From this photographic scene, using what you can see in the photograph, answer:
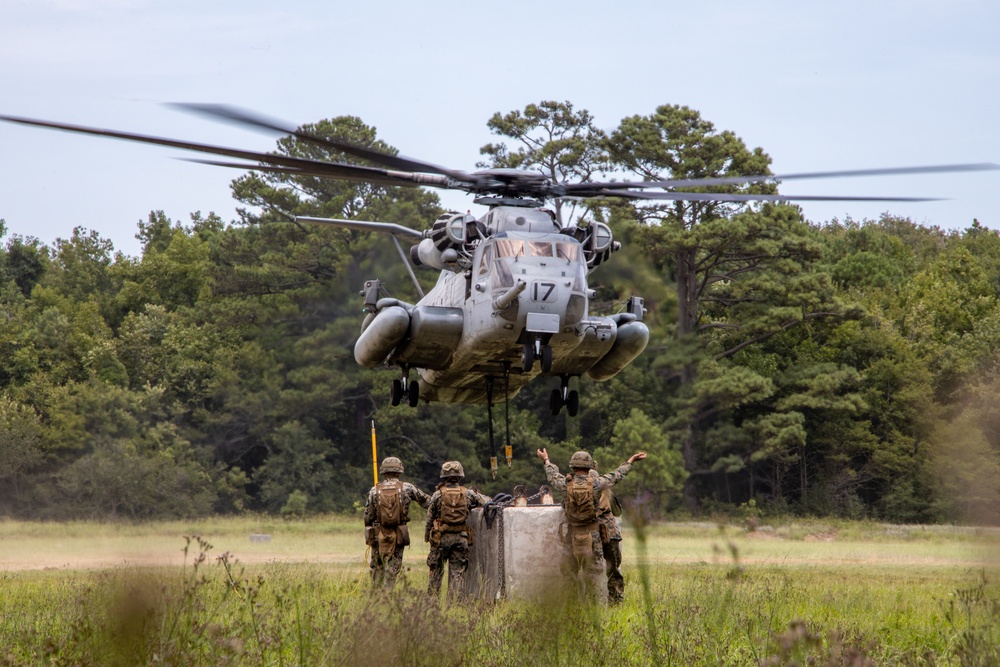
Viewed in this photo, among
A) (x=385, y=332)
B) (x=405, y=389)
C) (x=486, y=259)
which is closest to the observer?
(x=486, y=259)

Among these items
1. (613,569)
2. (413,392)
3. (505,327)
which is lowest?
(613,569)

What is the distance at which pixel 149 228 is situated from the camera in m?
69.1

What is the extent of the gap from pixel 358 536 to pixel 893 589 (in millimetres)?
15733

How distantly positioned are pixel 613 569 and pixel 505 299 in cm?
388

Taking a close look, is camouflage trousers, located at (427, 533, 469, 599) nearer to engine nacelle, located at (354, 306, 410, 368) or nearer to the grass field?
the grass field

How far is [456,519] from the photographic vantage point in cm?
1198

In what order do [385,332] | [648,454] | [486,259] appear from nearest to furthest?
[486,259], [385,332], [648,454]

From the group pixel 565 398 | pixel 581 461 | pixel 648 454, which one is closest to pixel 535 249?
pixel 565 398

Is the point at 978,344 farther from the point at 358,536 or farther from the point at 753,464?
the point at 358,536

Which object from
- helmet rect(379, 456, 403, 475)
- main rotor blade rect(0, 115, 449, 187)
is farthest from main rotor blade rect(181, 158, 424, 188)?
helmet rect(379, 456, 403, 475)

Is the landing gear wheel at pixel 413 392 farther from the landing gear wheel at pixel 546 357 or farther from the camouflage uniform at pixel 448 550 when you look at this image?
the camouflage uniform at pixel 448 550

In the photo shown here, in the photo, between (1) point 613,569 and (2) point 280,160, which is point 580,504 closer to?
(1) point 613,569

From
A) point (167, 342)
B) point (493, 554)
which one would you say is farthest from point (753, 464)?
point (493, 554)

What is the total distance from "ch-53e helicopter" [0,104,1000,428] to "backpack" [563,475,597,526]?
11.9 ft
